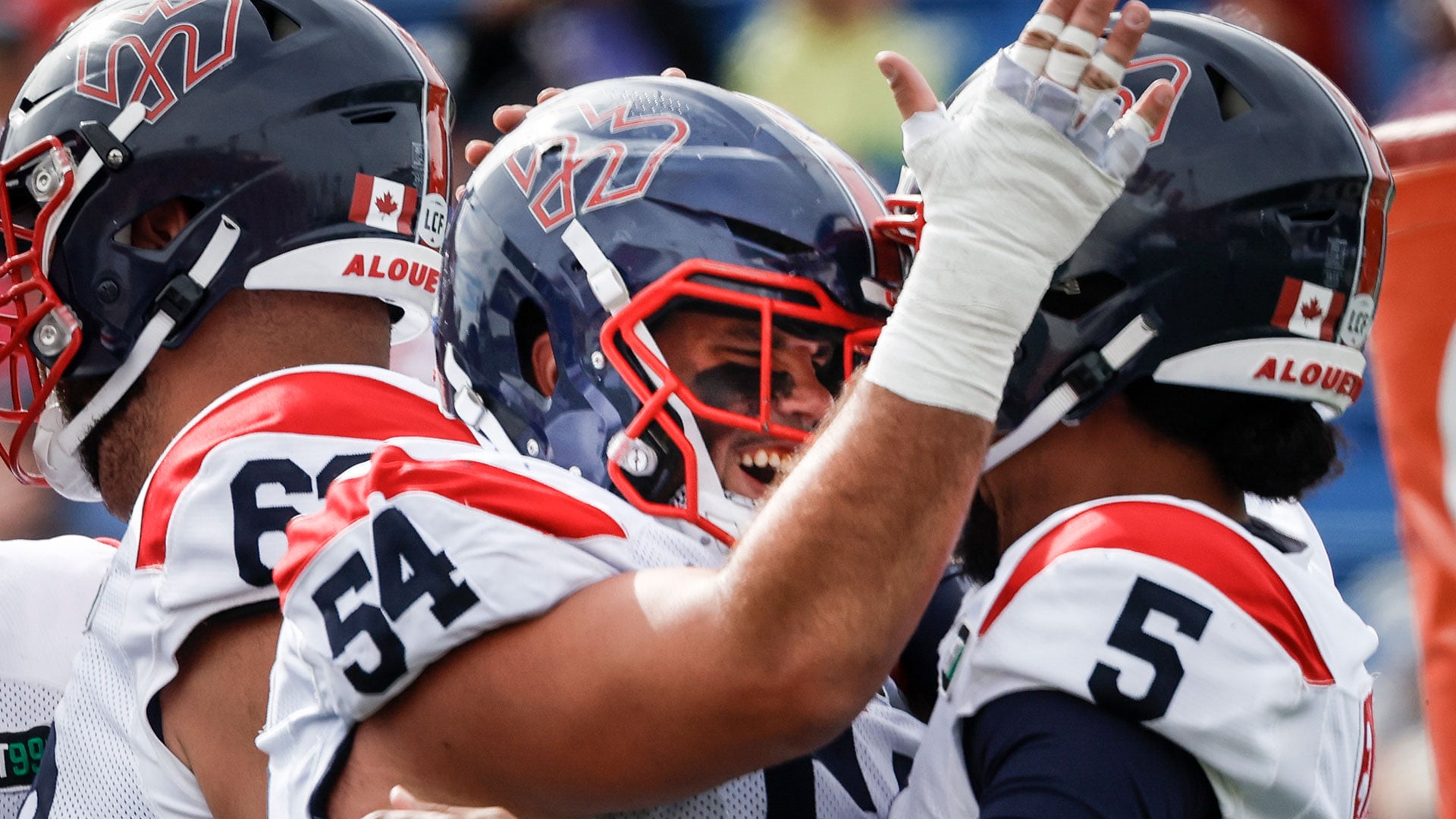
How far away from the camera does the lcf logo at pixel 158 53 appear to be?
2602 millimetres

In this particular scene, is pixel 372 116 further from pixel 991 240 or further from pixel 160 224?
pixel 991 240

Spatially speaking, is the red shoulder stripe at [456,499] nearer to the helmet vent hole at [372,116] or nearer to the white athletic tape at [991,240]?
the white athletic tape at [991,240]

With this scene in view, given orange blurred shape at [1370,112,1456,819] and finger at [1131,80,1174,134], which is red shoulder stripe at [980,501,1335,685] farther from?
orange blurred shape at [1370,112,1456,819]

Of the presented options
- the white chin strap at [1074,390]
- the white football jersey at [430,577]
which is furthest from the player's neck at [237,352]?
the white chin strap at [1074,390]

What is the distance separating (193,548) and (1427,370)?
190 cm

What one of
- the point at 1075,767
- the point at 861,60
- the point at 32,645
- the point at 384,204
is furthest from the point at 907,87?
the point at 861,60

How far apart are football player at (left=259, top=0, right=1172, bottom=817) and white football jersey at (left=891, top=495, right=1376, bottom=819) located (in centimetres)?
24

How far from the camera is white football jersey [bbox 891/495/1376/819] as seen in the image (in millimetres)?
1722

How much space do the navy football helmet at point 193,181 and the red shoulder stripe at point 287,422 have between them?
0.37 metres

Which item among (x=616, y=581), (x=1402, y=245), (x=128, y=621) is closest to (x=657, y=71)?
(x=1402, y=245)

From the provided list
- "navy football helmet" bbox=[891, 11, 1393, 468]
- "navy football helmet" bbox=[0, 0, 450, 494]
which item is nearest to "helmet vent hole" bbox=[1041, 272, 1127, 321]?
"navy football helmet" bbox=[891, 11, 1393, 468]

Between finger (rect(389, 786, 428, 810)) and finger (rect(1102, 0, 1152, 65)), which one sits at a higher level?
finger (rect(1102, 0, 1152, 65))

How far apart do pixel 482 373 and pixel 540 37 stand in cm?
442

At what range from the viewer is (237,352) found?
2.59m
